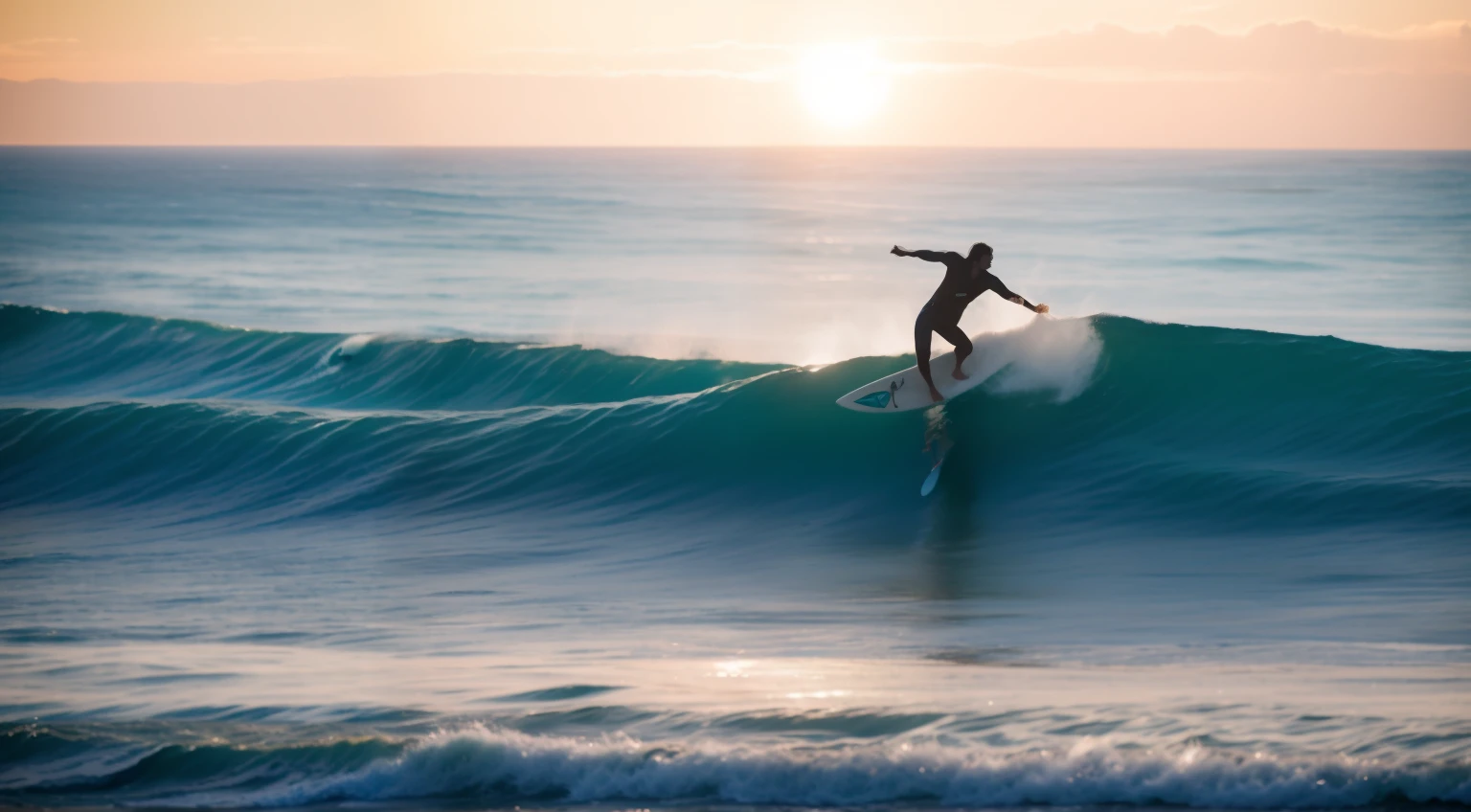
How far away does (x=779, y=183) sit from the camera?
9125 centimetres

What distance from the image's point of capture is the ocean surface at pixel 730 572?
18.0 ft

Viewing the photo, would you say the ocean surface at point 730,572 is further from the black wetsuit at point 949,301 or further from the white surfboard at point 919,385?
the black wetsuit at point 949,301

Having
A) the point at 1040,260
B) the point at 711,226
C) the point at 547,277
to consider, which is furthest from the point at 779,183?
the point at 547,277

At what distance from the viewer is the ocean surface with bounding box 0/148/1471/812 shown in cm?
548

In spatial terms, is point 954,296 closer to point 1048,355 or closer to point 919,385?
point 919,385

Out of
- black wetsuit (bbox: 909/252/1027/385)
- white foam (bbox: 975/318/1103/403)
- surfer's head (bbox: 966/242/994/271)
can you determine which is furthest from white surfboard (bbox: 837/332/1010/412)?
surfer's head (bbox: 966/242/994/271)

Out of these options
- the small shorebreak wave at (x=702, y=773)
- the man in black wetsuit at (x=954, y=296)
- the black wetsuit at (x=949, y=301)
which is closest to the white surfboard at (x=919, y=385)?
Result: the man in black wetsuit at (x=954, y=296)

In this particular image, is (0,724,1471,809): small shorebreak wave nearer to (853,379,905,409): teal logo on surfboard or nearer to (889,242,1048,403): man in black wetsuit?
(889,242,1048,403): man in black wetsuit

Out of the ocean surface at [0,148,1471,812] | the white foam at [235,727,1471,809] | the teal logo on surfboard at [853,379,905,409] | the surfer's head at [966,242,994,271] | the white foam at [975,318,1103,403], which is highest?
the surfer's head at [966,242,994,271]

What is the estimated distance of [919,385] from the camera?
1086cm

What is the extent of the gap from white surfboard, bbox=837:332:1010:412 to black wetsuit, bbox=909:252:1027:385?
65 cm

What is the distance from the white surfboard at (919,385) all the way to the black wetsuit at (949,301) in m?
0.65

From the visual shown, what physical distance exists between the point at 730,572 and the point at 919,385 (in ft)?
8.97

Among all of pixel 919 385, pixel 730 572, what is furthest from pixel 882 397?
pixel 730 572
